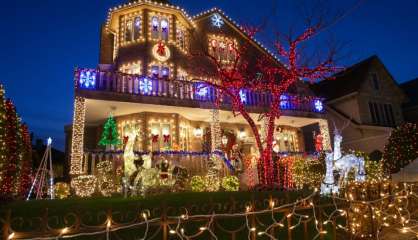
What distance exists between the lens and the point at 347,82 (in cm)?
2978

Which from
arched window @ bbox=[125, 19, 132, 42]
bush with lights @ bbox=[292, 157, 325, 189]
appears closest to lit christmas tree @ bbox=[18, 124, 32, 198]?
arched window @ bbox=[125, 19, 132, 42]

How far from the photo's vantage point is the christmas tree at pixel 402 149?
16.1 m

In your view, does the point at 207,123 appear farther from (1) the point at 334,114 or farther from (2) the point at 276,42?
A: (1) the point at 334,114

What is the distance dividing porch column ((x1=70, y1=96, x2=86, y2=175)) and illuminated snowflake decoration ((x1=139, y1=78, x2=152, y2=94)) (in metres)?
3.07

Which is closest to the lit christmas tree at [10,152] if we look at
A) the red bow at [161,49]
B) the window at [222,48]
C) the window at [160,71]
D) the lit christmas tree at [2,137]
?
the lit christmas tree at [2,137]

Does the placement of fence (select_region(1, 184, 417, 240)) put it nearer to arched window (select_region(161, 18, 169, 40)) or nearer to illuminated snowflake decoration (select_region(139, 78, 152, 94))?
illuminated snowflake decoration (select_region(139, 78, 152, 94))

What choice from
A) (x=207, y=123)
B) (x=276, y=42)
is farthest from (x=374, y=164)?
(x=207, y=123)

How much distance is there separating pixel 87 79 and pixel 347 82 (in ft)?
76.7

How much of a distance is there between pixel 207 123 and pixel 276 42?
874 cm

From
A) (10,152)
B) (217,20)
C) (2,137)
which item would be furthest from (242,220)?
(217,20)

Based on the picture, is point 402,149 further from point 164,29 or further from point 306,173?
point 164,29

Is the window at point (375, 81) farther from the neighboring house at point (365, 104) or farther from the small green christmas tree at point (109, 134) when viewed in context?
the small green christmas tree at point (109, 134)

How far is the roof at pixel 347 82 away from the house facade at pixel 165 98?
4.79 meters

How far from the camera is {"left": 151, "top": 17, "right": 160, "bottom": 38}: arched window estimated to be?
21.5 meters
